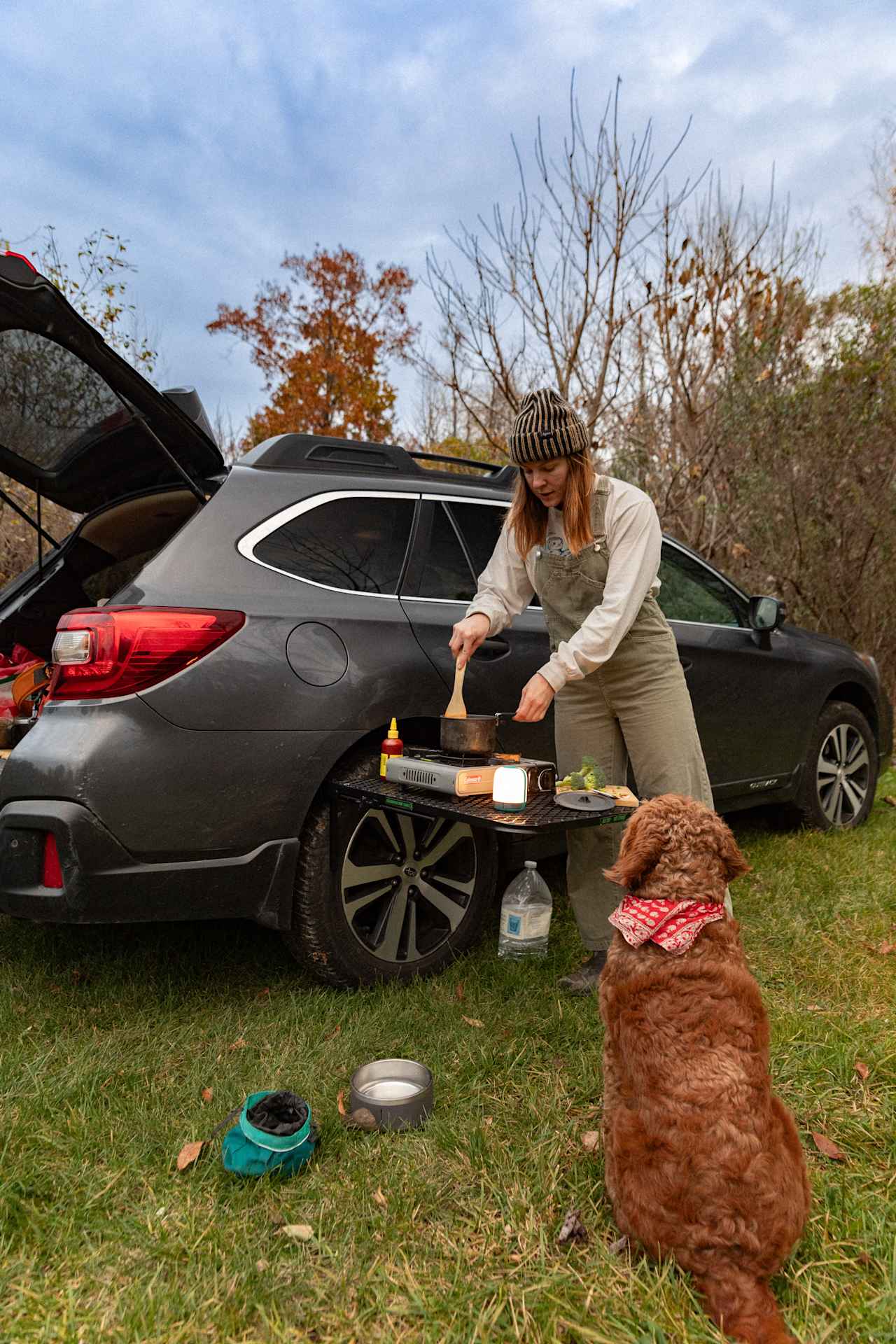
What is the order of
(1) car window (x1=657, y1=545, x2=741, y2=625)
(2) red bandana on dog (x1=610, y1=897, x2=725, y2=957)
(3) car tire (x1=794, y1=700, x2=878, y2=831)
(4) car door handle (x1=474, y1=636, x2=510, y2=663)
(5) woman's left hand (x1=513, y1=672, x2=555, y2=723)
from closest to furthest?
(2) red bandana on dog (x1=610, y1=897, x2=725, y2=957) < (5) woman's left hand (x1=513, y1=672, x2=555, y2=723) < (4) car door handle (x1=474, y1=636, x2=510, y2=663) < (1) car window (x1=657, y1=545, x2=741, y2=625) < (3) car tire (x1=794, y1=700, x2=878, y2=831)

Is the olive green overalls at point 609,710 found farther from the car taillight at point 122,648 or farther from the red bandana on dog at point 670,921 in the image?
the car taillight at point 122,648

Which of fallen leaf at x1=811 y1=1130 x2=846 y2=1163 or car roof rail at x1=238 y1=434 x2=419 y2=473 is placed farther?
car roof rail at x1=238 y1=434 x2=419 y2=473

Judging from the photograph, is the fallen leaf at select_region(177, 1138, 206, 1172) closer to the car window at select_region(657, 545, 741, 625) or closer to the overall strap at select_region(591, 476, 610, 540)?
the overall strap at select_region(591, 476, 610, 540)

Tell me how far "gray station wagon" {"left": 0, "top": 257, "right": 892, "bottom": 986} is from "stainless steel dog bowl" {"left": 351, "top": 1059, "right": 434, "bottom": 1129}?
51 centimetres

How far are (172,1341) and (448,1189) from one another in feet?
2.28

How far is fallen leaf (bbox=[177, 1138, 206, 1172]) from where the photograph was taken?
7.15 ft

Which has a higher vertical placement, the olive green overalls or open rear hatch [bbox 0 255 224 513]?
open rear hatch [bbox 0 255 224 513]

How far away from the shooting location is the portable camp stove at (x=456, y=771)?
2.55 metres

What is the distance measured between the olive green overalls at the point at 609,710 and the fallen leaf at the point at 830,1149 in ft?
3.26

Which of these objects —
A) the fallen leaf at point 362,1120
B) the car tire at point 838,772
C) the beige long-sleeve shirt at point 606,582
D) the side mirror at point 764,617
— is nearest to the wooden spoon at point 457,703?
the beige long-sleeve shirt at point 606,582

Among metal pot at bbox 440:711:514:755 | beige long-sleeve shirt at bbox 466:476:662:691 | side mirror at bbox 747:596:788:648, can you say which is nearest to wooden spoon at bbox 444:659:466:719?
metal pot at bbox 440:711:514:755

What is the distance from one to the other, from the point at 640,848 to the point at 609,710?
1.31 m

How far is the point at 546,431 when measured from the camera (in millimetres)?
2805

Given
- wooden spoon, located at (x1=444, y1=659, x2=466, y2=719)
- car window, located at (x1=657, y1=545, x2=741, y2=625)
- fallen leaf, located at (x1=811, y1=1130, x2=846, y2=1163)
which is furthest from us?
car window, located at (x1=657, y1=545, x2=741, y2=625)
